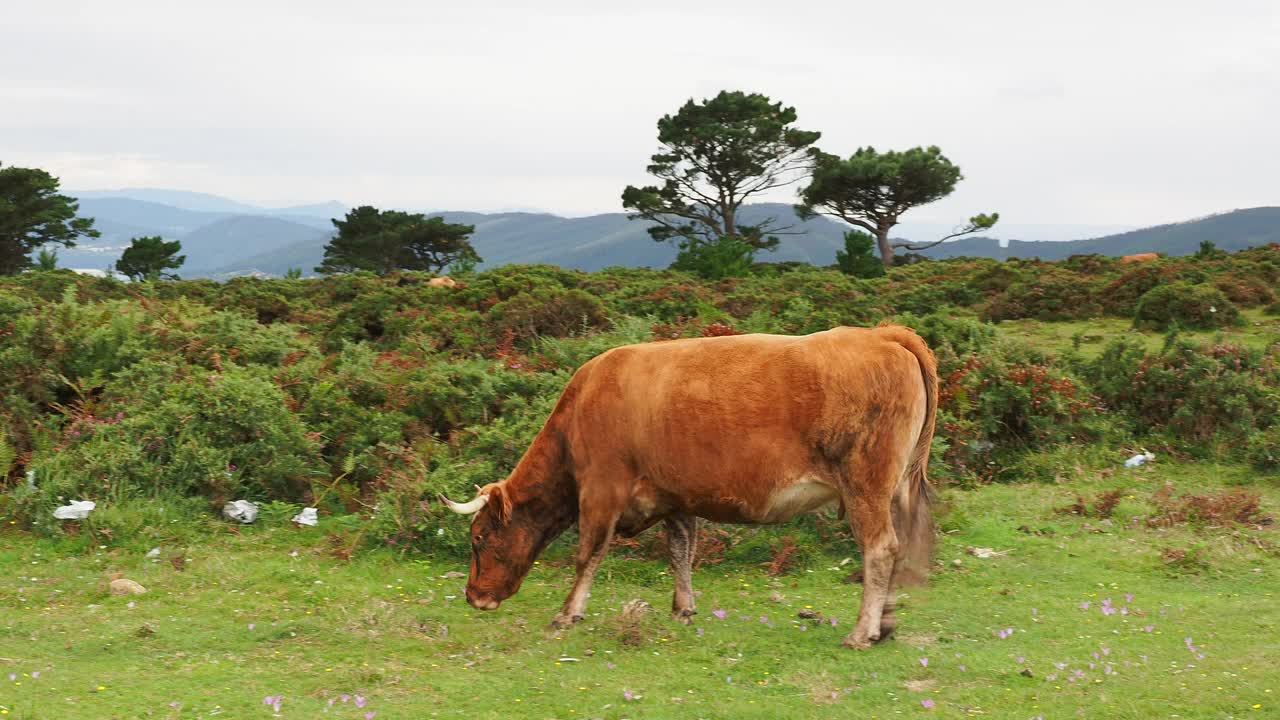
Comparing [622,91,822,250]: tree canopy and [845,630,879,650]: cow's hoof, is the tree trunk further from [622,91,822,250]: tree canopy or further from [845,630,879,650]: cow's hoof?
[845,630,879,650]: cow's hoof

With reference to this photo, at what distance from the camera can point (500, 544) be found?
25.2 feet

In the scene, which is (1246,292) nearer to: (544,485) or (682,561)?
(682,561)

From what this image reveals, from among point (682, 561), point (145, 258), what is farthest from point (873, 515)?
point (145, 258)

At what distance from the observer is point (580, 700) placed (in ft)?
19.9

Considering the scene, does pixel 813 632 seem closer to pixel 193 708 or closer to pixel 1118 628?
pixel 1118 628

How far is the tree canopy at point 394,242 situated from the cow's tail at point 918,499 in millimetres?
58653

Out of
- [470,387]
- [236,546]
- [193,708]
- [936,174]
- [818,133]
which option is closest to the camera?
[193,708]

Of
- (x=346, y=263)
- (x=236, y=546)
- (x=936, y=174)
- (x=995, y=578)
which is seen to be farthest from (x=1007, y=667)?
(x=346, y=263)

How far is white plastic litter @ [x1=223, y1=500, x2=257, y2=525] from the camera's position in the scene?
10047 millimetres

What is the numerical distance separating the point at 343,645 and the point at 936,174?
5820 centimetres

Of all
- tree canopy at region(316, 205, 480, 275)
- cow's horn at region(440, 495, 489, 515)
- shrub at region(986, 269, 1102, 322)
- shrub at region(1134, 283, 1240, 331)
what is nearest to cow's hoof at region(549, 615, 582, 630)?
cow's horn at region(440, 495, 489, 515)

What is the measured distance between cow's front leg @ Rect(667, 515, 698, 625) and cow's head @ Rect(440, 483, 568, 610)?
944 mm

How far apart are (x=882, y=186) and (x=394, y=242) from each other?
2964 cm

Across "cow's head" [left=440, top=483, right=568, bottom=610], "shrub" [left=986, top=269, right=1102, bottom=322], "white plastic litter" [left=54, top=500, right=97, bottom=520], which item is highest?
"shrub" [left=986, top=269, right=1102, bottom=322]
